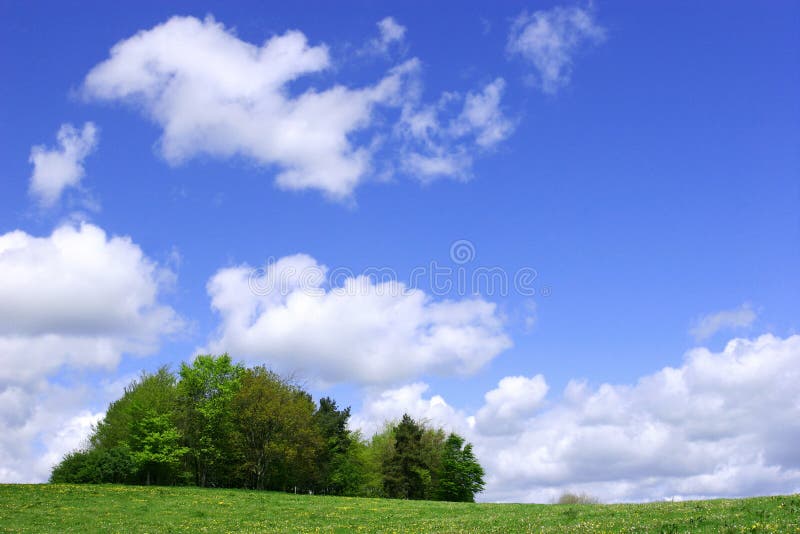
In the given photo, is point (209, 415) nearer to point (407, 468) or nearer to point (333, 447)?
point (333, 447)

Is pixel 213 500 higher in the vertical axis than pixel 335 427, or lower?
lower

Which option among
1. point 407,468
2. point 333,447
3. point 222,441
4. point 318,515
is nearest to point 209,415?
point 222,441

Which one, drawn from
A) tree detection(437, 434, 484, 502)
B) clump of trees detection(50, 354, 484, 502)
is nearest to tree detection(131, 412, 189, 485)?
clump of trees detection(50, 354, 484, 502)

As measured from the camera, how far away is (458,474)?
106 meters

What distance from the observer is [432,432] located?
116 m

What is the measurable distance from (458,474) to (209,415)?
46.3 metres

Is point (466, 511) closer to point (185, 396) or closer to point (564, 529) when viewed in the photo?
point (564, 529)

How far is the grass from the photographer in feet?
76.5

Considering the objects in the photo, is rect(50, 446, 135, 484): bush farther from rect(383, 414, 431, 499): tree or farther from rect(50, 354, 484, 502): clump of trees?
rect(383, 414, 431, 499): tree

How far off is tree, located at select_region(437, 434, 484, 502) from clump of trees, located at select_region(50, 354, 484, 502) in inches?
225

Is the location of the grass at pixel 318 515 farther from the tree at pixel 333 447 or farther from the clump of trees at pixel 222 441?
the tree at pixel 333 447

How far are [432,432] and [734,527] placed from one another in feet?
324

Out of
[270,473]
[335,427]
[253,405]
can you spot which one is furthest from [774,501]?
[335,427]

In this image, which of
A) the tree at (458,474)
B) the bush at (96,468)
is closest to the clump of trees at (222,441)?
the bush at (96,468)
